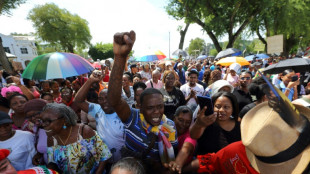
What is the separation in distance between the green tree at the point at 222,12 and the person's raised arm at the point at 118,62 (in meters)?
13.8

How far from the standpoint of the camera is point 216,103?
7.40 ft

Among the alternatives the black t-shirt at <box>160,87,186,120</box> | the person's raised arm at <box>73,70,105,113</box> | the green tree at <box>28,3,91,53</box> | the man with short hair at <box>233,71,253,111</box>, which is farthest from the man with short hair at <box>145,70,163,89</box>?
the green tree at <box>28,3,91,53</box>

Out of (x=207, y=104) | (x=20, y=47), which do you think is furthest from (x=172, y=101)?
(x=20, y=47)

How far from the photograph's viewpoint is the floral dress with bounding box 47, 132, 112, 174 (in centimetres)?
183

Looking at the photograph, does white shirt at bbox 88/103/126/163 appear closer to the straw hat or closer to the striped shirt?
the striped shirt

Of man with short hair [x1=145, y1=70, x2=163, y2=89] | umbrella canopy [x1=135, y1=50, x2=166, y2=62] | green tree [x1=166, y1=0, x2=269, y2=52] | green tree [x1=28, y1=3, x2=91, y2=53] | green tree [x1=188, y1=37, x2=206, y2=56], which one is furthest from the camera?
green tree [x1=188, y1=37, x2=206, y2=56]

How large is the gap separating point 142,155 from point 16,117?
7.87 ft

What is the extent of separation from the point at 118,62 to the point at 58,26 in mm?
37968

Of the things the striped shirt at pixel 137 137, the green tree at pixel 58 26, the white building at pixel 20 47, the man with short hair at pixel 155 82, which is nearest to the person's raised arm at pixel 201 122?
the striped shirt at pixel 137 137

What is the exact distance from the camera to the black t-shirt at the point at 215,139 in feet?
6.43

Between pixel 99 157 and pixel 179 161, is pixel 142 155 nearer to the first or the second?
pixel 179 161

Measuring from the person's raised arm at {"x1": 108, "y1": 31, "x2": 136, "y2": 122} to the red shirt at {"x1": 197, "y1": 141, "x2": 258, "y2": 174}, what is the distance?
1019 millimetres

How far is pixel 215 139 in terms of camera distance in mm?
1991

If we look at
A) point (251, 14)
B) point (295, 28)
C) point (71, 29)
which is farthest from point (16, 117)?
point (71, 29)
